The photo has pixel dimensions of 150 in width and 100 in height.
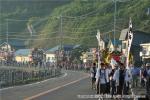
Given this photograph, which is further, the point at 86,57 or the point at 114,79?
the point at 86,57

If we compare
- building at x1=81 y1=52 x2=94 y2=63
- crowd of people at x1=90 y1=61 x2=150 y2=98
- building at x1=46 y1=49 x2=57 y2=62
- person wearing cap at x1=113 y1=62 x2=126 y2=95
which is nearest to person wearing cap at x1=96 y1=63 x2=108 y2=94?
crowd of people at x1=90 y1=61 x2=150 y2=98

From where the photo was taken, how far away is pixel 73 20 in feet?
458

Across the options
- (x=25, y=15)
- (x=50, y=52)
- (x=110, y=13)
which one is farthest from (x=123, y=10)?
(x=25, y=15)

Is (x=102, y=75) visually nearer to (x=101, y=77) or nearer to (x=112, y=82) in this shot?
(x=101, y=77)

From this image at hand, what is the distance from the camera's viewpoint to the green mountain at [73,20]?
116 m

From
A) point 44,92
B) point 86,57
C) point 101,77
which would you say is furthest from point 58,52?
point 101,77

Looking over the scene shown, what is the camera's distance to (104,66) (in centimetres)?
2083

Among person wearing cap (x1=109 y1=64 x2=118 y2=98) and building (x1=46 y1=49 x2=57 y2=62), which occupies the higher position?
building (x1=46 y1=49 x2=57 y2=62)

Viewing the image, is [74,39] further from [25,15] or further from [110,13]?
[25,15]

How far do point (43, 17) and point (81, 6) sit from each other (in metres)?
18.5

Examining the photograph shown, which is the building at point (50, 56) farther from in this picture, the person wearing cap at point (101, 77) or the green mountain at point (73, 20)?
the person wearing cap at point (101, 77)

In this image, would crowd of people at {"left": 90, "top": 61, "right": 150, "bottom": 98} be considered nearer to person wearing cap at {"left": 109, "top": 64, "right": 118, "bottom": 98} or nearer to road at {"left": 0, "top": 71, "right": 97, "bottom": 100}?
person wearing cap at {"left": 109, "top": 64, "right": 118, "bottom": 98}

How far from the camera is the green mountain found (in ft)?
381

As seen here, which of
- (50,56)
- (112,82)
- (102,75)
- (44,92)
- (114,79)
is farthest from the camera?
(50,56)
